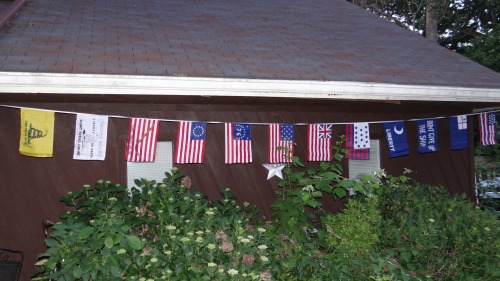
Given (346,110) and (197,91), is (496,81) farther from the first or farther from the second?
(197,91)

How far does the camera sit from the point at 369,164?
7.73 metres

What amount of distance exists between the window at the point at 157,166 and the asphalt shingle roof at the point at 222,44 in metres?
1.30

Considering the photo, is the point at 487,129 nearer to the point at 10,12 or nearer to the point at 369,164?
the point at 369,164

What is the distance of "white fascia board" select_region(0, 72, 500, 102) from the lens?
4.71 metres

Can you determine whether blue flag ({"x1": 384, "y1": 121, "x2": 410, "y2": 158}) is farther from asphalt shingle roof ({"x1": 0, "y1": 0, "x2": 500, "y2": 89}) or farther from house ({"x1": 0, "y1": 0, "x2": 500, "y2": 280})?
asphalt shingle roof ({"x1": 0, "y1": 0, "x2": 500, "y2": 89})

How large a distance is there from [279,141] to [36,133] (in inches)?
115

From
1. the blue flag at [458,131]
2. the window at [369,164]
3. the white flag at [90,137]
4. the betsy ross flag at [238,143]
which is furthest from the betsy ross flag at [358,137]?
the white flag at [90,137]

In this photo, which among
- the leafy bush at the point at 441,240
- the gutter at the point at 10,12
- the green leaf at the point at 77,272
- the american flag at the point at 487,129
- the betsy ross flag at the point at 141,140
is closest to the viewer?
the green leaf at the point at 77,272

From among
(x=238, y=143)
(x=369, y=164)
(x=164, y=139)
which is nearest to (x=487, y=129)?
(x=369, y=164)

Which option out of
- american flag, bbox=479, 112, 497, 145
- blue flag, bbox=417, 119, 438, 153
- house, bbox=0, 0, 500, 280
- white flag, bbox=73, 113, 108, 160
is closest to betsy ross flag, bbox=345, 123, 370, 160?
house, bbox=0, 0, 500, 280

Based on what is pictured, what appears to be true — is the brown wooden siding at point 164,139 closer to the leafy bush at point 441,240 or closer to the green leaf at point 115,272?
the leafy bush at point 441,240

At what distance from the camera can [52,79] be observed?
4.73 meters

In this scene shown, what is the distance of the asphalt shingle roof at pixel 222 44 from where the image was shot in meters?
5.44

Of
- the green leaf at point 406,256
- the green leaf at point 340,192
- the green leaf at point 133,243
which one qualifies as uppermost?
the green leaf at point 340,192
